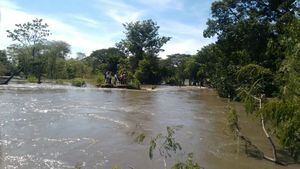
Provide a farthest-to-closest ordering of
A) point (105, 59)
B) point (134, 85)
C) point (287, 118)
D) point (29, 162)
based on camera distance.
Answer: point (105, 59) < point (134, 85) < point (29, 162) < point (287, 118)

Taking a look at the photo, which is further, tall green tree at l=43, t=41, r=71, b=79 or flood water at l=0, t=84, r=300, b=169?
tall green tree at l=43, t=41, r=71, b=79

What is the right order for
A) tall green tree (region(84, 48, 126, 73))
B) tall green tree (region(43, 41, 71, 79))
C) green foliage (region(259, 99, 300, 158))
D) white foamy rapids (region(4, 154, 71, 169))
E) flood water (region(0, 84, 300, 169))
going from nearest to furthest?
green foliage (region(259, 99, 300, 158))
white foamy rapids (region(4, 154, 71, 169))
flood water (region(0, 84, 300, 169))
tall green tree (region(43, 41, 71, 79))
tall green tree (region(84, 48, 126, 73))

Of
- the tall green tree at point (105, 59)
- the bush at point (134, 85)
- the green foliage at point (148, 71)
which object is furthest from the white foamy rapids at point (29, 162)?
A: the tall green tree at point (105, 59)

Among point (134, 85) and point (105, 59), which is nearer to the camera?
point (134, 85)

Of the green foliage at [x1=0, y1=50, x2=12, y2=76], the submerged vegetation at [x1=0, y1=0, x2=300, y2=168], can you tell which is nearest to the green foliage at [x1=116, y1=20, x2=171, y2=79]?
the submerged vegetation at [x1=0, y1=0, x2=300, y2=168]

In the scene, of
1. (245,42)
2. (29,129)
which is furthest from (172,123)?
(245,42)

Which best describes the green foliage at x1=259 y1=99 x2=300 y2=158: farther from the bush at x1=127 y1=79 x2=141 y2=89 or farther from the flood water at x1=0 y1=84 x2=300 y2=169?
the bush at x1=127 y1=79 x2=141 y2=89

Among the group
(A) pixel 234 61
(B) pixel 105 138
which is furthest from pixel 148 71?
(B) pixel 105 138

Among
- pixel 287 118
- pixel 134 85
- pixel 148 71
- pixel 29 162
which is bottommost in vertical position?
pixel 29 162

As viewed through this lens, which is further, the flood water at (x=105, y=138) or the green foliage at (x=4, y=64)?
the green foliage at (x=4, y=64)

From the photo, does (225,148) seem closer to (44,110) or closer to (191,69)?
(44,110)

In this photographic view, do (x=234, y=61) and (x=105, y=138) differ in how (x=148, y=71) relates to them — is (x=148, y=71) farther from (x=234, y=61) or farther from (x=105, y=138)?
(x=105, y=138)

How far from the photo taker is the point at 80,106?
17.9m

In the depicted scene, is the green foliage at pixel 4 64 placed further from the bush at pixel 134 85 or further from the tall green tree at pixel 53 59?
the bush at pixel 134 85
